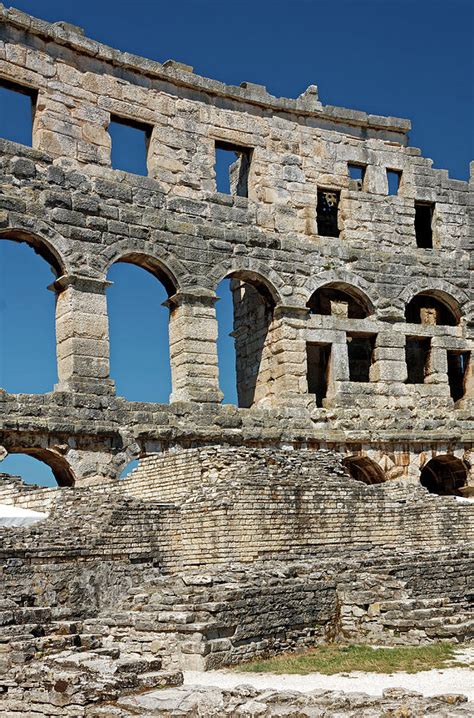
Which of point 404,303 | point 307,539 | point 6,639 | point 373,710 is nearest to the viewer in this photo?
point 373,710

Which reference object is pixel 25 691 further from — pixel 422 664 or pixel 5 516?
pixel 5 516

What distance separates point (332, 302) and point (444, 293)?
3210 millimetres

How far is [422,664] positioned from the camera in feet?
40.2

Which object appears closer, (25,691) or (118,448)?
(25,691)

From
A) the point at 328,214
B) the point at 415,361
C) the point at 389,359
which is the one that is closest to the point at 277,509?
the point at 389,359

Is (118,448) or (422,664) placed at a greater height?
(118,448)

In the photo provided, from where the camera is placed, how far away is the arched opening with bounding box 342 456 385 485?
27.0 meters

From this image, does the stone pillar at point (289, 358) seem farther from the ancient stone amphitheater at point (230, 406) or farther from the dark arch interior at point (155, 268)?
the dark arch interior at point (155, 268)

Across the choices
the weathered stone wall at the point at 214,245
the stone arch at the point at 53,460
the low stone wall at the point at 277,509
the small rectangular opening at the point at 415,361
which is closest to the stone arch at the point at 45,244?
the weathered stone wall at the point at 214,245

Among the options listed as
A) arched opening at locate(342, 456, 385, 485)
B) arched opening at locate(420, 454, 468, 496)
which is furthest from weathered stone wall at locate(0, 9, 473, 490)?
arched opening at locate(420, 454, 468, 496)

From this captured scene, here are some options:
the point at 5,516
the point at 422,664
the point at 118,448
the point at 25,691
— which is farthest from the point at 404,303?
the point at 25,691

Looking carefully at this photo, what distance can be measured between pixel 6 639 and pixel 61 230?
13.4 m

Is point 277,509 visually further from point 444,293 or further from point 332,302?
point 444,293

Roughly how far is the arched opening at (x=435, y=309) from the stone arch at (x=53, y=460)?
39.0 feet
